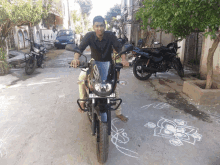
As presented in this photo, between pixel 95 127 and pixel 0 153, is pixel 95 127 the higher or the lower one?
the higher one

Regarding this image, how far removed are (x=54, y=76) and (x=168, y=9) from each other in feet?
16.8

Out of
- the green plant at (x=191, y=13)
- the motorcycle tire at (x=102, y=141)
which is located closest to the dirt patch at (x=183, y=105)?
the green plant at (x=191, y=13)

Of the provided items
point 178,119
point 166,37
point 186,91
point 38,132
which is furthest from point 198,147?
point 166,37

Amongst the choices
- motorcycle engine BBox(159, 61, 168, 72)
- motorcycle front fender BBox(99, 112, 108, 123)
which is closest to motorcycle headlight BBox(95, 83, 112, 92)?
motorcycle front fender BBox(99, 112, 108, 123)

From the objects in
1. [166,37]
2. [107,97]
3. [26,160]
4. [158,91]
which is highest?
[166,37]

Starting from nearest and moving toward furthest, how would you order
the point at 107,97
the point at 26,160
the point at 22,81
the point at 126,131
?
the point at 107,97
the point at 26,160
the point at 126,131
the point at 22,81

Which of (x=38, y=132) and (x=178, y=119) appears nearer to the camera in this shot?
(x=38, y=132)

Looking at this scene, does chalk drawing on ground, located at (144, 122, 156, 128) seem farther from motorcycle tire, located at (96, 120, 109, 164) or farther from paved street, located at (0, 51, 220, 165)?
motorcycle tire, located at (96, 120, 109, 164)

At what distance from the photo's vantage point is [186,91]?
4828mm

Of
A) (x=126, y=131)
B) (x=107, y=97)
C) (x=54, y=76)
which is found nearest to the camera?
(x=107, y=97)

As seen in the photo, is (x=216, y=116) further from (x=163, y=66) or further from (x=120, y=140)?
(x=163, y=66)

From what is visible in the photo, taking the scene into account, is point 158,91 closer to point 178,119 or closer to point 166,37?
point 178,119

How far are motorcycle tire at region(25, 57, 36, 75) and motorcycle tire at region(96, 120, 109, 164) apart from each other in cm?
606

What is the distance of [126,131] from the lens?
10.5 ft
